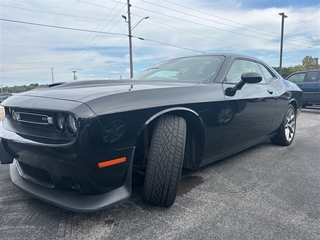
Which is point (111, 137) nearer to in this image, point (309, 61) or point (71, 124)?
point (71, 124)

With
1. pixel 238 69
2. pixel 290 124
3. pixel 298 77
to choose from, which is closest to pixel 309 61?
pixel 298 77

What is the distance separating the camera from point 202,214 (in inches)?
77.9

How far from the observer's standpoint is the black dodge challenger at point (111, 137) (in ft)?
5.29

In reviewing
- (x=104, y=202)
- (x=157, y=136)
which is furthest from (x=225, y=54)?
(x=104, y=202)

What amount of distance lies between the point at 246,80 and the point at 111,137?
160 cm

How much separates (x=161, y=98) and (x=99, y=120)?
0.58 m

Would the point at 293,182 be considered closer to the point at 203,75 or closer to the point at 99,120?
the point at 203,75

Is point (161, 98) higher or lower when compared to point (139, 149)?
higher

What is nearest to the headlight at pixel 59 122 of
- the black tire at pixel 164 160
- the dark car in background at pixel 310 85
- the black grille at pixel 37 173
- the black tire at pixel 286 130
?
the black grille at pixel 37 173

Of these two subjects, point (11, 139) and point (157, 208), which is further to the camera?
point (157, 208)

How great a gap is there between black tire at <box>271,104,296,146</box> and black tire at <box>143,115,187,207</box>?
2.64m

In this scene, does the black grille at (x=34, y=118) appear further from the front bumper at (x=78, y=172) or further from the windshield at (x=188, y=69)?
the windshield at (x=188, y=69)

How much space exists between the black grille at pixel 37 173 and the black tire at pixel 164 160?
713mm

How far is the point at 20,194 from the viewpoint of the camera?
2.32 meters
